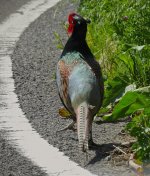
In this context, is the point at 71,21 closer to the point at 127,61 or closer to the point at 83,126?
the point at 127,61

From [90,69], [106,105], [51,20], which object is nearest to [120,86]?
[106,105]

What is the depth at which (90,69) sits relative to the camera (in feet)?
23.3

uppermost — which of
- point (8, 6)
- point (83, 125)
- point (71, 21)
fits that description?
point (71, 21)

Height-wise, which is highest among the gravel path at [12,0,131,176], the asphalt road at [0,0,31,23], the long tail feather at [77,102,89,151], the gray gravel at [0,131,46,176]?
the long tail feather at [77,102,89,151]

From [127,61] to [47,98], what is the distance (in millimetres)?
887

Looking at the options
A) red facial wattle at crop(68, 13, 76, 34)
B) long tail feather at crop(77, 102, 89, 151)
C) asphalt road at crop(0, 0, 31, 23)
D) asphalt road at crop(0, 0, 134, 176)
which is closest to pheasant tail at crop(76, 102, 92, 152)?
long tail feather at crop(77, 102, 89, 151)

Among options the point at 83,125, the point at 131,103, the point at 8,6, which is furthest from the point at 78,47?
the point at 8,6

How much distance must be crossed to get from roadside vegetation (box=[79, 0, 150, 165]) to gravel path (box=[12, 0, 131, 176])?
200mm

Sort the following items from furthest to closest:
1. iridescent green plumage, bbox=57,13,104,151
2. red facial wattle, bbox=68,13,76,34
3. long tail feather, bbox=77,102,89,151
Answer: red facial wattle, bbox=68,13,76,34 → iridescent green plumage, bbox=57,13,104,151 → long tail feather, bbox=77,102,89,151

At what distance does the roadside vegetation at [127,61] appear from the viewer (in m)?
6.68

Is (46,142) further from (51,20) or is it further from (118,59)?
→ (51,20)

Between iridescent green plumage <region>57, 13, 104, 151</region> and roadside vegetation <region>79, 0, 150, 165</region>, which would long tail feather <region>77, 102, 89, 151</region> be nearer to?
iridescent green plumage <region>57, 13, 104, 151</region>

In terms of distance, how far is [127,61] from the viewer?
8.09m

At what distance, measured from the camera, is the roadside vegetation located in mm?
6680
